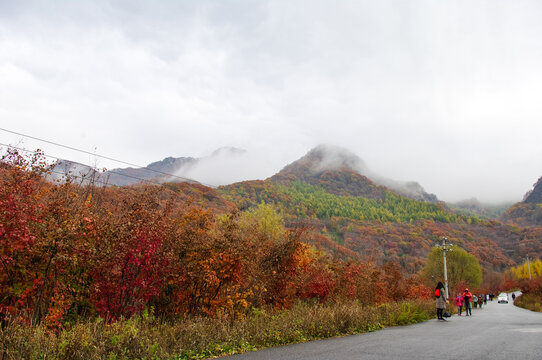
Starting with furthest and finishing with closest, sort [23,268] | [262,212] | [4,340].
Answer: [262,212] → [23,268] → [4,340]

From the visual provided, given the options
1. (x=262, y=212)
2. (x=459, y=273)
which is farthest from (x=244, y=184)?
(x=262, y=212)

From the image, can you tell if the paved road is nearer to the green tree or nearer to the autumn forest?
the autumn forest

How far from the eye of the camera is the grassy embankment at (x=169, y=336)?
580 centimetres

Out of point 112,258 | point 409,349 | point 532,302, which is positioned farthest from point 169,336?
point 532,302

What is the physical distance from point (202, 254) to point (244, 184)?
138583 millimetres

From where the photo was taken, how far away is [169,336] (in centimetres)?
726

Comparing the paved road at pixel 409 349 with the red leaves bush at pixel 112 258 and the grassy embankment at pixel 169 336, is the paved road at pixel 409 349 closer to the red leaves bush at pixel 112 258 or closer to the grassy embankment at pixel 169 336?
the grassy embankment at pixel 169 336

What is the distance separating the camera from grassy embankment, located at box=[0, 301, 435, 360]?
5801mm

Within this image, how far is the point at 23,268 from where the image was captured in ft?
24.4

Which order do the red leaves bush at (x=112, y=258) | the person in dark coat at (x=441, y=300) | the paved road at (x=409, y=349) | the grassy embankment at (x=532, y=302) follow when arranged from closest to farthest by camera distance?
the paved road at (x=409, y=349) → the red leaves bush at (x=112, y=258) → the person in dark coat at (x=441, y=300) → the grassy embankment at (x=532, y=302)

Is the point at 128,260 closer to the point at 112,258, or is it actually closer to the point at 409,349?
the point at 112,258

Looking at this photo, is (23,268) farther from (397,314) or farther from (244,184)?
(244,184)

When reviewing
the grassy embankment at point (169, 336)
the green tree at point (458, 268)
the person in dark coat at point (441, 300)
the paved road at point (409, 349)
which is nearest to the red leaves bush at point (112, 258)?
the grassy embankment at point (169, 336)

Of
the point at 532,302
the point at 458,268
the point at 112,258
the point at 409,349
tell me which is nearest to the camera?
the point at 409,349
